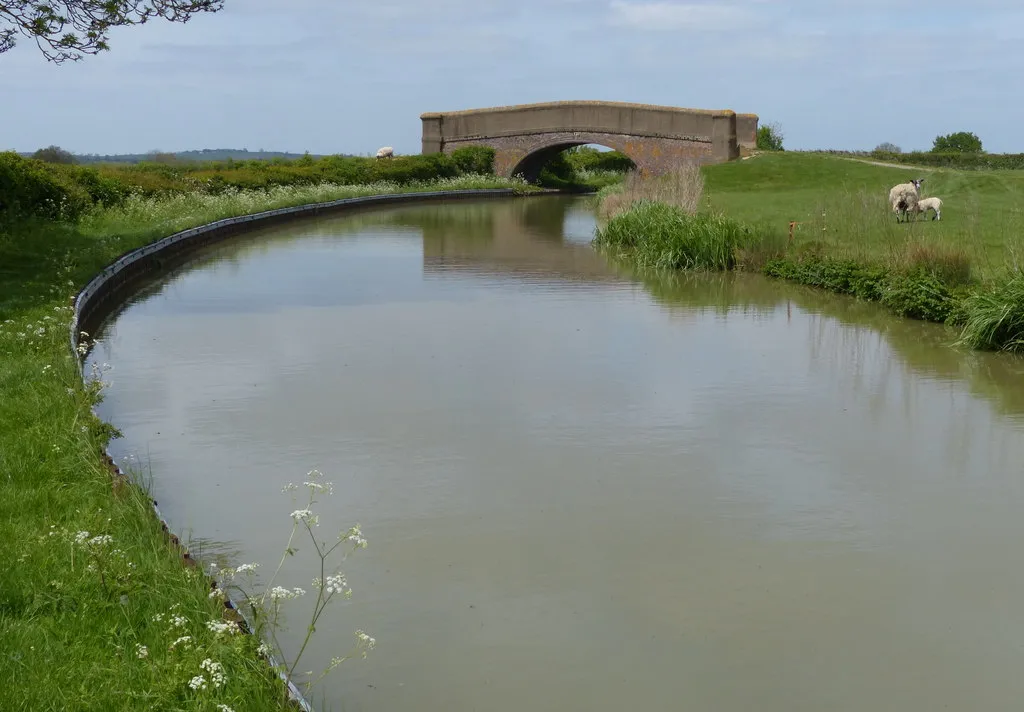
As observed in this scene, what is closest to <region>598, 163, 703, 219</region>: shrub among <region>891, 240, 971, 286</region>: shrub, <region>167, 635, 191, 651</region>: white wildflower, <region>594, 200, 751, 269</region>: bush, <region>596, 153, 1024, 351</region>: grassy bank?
<region>596, 153, 1024, 351</region>: grassy bank

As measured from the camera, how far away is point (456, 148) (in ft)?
155

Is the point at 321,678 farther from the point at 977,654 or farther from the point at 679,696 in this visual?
the point at 977,654

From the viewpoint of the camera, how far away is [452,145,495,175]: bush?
44531mm

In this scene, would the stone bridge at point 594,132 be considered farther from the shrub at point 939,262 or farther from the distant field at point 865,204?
the shrub at point 939,262

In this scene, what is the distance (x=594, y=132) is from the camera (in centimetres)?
4316

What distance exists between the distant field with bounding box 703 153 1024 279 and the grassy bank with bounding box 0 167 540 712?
9034 millimetres

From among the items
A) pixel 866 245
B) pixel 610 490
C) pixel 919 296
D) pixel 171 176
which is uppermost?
pixel 171 176

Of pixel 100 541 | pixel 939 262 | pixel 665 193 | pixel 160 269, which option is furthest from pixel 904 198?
pixel 100 541

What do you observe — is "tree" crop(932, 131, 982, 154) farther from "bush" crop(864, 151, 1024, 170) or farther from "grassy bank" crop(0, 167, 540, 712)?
"grassy bank" crop(0, 167, 540, 712)

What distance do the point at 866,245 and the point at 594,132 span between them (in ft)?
95.9

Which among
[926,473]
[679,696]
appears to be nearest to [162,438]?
[679,696]

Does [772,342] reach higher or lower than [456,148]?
lower

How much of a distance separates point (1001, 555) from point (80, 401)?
5488 millimetres

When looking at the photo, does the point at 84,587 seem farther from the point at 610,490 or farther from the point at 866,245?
the point at 866,245
